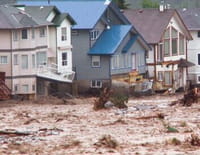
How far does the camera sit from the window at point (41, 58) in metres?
65.4

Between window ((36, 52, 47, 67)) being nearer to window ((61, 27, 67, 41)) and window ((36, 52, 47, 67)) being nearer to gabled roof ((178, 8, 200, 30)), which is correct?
window ((61, 27, 67, 41))

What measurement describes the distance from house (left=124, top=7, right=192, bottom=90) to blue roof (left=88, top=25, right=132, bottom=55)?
4.93 meters

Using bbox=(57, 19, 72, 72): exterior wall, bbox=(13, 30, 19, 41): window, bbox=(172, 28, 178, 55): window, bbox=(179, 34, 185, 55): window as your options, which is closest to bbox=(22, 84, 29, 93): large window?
bbox=(13, 30, 19, 41): window

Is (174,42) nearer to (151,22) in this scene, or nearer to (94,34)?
(151,22)

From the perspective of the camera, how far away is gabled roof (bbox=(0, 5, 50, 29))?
6278cm

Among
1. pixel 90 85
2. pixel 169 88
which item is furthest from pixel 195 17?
pixel 90 85

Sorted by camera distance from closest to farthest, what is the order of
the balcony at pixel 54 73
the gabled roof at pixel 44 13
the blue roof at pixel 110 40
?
the balcony at pixel 54 73 → the gabled roof at pixel 44 13 → the blue roof at pixel 110 40

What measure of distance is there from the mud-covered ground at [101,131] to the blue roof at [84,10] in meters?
19.2

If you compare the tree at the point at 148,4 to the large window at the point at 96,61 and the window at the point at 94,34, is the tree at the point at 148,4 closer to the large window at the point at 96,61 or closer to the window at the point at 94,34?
the window at the point at 94,34

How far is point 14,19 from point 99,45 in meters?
9.71

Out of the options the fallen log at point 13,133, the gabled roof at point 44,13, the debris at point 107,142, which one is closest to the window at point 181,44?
the gabled roof at point 44,13

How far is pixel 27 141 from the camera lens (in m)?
33.4

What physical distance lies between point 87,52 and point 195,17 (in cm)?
1907

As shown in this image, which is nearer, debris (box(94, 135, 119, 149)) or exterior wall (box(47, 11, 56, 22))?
debris (box(94, 135, 119, 149))
